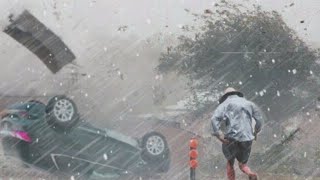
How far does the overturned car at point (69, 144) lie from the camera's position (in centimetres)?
939

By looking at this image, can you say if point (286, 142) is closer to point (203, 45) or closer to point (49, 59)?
point (203, 45)

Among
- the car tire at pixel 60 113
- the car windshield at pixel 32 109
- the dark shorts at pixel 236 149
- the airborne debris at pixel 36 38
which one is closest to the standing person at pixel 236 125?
the dark shorts at pixel 236 149

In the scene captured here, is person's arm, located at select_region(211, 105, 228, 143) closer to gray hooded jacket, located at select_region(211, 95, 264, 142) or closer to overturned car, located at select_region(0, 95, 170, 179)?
gray hooded jacket, located at select_region(211, 95, 264, 142)

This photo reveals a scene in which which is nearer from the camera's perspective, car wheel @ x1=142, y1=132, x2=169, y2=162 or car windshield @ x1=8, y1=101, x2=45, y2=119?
car windshield @ x1=8, y1=101, x2=45, y2=119

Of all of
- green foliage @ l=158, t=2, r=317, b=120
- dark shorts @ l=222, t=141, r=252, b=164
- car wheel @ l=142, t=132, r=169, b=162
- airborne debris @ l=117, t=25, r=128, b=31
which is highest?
dark shorts @ l=222, t=141, r=252, b=164

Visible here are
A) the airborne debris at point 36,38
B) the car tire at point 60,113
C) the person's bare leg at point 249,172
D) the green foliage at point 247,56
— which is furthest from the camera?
the green foliage at point 247,56

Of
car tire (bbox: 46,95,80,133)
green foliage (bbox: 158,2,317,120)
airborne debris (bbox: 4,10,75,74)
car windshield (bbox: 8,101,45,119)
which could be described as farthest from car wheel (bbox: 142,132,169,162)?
green foliage (bbox: 158,2,317,120)

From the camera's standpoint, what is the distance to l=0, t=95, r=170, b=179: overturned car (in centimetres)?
939

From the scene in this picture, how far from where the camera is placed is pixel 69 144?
973cm

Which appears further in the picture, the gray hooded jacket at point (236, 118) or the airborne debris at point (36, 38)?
the airborne debris at point (36, 38)

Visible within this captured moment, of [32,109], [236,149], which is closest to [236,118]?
[236,149]

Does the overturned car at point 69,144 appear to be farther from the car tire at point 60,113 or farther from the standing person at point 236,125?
the standing person at point 236,125


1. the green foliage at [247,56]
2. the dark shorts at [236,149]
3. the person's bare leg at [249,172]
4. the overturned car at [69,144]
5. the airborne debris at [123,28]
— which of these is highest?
the dark shorts at [236,149]

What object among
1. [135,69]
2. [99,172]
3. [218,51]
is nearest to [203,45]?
[218,51]
